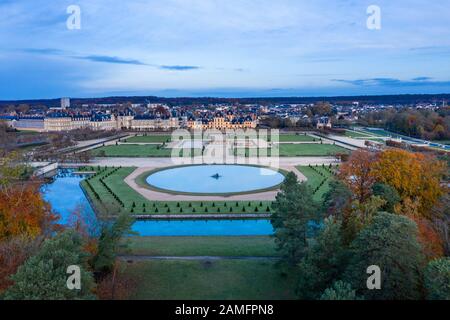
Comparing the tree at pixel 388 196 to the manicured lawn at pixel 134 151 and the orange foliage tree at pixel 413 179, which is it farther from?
the manicured lawn at pixel 134 151

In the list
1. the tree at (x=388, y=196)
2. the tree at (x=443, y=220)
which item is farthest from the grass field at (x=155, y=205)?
the tree at (x=443, y=220)

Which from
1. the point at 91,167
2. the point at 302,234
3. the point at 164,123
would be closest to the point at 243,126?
the point at 164,123

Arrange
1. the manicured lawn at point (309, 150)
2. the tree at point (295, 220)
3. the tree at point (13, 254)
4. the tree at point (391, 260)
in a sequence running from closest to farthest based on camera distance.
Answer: the tree at point (391, 260) → the tree at point (13, 254) → the tree at point (295, 220) → the manicured lawn at point (309, 150)

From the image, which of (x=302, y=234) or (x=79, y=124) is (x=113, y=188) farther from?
(x=79, y=124)

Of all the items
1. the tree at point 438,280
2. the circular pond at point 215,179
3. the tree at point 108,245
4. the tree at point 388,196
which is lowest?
the circular pond at point 215,179

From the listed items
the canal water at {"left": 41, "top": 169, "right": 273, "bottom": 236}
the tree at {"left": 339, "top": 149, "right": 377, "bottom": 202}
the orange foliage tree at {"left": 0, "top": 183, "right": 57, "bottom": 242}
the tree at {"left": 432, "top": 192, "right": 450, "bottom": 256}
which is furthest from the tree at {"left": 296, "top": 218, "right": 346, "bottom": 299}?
the canal water at {"left": 41, "top": 169, "right": 273, "bottom": 236}

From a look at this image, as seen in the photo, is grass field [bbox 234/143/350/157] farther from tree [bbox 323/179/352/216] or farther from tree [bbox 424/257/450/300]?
tree [bbox 424/257/450/300]

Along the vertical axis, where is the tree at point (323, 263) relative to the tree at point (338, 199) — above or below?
below
